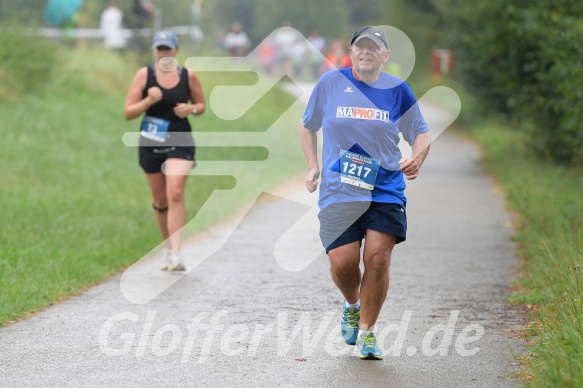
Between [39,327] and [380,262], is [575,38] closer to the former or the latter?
[380,262]

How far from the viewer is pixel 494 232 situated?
46.5 ft

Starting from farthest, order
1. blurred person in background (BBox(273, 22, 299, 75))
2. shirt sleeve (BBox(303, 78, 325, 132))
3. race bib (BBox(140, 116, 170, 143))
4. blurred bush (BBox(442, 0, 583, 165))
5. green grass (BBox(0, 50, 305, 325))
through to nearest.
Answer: blurred person in background (BBox(273, 22, 299, 75)) → blurred bush (BBox(442, 0, 583, 165)) → race bib (BBox(140, 116, 170, 143)) → green grass (BBox(0, 50, 305, 325)) → shirt sleeve (BBox(303, 78, 325, 132))

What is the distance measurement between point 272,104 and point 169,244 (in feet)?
87.6

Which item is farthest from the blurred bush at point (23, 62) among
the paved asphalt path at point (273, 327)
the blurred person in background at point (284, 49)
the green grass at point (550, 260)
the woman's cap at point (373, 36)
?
the blurred person in background at point (284, 49)

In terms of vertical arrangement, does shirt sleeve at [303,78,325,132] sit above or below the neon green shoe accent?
above

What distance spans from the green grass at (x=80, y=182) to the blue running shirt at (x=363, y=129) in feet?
8.33

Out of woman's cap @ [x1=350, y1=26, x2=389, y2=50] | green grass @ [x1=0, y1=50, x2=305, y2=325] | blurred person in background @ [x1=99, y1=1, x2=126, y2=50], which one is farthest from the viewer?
blurred person in background @ [x1=99, y1=1, x2=126, y2=50]

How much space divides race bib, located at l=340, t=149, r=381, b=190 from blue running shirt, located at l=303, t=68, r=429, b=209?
1.5 inches

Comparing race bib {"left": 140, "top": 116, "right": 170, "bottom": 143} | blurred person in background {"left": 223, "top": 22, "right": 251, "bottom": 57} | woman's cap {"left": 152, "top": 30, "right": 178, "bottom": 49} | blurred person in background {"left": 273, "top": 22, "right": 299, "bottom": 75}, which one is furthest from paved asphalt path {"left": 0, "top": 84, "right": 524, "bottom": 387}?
blurred person in background {"left": 273, "top": 22, "right": 299, "bottom": 75}

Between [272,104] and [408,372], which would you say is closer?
[408,372]

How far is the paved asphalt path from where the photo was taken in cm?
666

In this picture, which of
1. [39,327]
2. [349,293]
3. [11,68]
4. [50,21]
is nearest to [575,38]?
[349,293]

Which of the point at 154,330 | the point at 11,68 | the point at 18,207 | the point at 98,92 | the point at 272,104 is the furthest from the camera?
the point at 272,104

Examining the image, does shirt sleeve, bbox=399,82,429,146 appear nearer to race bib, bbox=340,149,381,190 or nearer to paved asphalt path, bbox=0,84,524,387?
race bib, bbox=340,149,381,190
